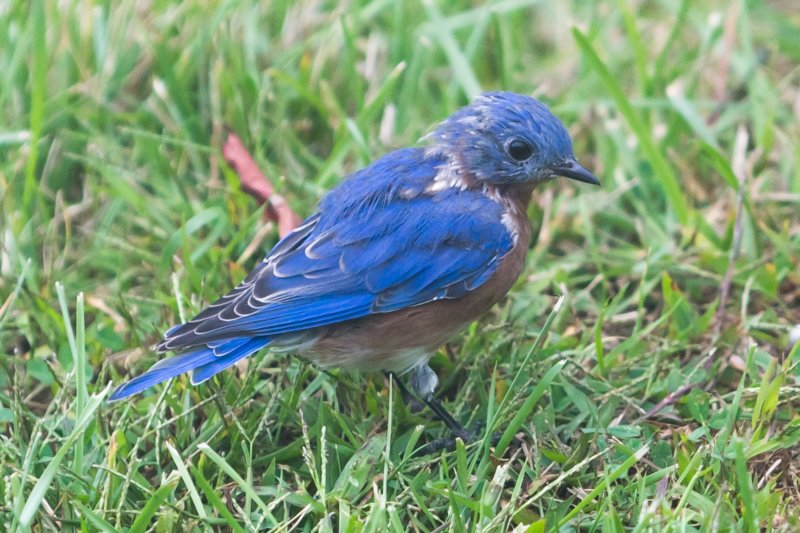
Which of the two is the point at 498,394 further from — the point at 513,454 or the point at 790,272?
the point at 790,272

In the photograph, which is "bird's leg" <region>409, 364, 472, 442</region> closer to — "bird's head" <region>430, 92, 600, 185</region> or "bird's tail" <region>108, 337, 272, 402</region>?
"bird's tail" <region>108, 337, 272, 402</region>

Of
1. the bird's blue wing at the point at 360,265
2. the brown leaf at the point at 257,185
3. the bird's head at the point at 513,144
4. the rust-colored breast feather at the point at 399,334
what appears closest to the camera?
the bird's blue wing at the point at 360,265

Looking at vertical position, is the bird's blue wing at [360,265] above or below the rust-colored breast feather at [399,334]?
above

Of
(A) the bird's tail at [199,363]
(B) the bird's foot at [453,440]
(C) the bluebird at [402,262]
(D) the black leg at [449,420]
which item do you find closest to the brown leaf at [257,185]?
(C) the bluebird at [402,262]

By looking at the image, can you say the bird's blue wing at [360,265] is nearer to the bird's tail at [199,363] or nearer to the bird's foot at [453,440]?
the bird's tail at [199,363]

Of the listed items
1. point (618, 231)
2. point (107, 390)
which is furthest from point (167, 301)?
point (618, 231)

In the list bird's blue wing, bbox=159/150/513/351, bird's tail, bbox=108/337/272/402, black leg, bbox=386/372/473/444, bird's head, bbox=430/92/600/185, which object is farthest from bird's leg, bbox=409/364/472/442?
bird's head, bbox=430/92/600/185
